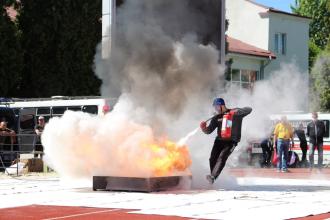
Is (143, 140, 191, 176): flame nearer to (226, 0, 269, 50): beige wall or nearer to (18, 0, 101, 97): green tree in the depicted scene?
(18, 0, 101, 97): green tree

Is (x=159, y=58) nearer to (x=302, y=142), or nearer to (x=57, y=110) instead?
(x=302, y=142)

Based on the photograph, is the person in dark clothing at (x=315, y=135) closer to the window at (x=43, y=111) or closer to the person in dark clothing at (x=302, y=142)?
the person in dark clothing at (x=302, y=142)

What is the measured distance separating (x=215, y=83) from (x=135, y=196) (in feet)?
14.0

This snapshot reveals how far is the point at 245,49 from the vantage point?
5241cm

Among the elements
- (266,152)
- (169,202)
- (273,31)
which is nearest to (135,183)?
(169,202)

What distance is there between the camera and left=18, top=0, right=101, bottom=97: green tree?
127ft

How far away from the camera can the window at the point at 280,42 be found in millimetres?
56312

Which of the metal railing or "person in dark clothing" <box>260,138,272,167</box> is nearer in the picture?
the metal railing

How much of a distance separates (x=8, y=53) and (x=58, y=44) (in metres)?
3.08

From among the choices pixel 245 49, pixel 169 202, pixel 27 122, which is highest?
pixel 245 49

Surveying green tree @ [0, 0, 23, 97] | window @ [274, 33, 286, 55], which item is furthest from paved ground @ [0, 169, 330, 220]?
window @ [274, 33, 286, 55]

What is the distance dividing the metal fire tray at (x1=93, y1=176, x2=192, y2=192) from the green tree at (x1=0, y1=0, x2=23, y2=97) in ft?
72.1

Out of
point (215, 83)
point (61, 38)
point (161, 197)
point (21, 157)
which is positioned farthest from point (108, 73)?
point (61, 38)

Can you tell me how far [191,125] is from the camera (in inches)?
714
